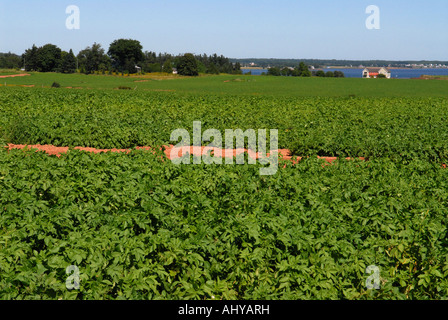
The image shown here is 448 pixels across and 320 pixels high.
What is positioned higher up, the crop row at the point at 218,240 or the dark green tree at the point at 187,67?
the dark green tree at the point at 187,67

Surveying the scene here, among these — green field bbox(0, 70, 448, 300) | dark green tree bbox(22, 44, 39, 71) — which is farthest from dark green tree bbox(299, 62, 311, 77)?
green field bbox(0, 70, 448, 300)

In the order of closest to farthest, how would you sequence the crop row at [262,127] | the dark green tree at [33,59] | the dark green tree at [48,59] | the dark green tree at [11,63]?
the crop row at [262,127]
the dark green tree at [48,59]
the dark green tree at [33,59]
the dark green tree at [11,63]

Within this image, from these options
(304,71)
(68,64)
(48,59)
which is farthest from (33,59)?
(304,71)

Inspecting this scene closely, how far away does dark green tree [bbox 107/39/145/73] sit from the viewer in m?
132

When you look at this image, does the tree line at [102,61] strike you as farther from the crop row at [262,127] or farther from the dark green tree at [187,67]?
the crop row at [262,127]

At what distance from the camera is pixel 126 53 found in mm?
133625

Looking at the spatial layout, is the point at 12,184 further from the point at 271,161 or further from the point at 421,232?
the point at 421,232

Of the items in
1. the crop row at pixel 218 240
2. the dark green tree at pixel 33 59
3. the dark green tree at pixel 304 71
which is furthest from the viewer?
the dark green tree at pixel 304 71

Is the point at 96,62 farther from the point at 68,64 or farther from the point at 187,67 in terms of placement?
the point at 187,67

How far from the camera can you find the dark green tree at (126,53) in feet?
432

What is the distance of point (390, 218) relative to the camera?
6129mm

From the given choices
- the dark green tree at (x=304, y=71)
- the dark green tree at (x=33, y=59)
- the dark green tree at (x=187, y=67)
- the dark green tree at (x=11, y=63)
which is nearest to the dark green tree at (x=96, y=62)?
the dark green tree at (x=33, y=59)

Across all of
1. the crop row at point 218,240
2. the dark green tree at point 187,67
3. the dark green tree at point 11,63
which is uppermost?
the dark green tree at point 11,63

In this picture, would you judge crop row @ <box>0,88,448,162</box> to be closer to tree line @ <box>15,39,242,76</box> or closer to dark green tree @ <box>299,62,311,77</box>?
tree line @ <box>15,39,242,76</box>
